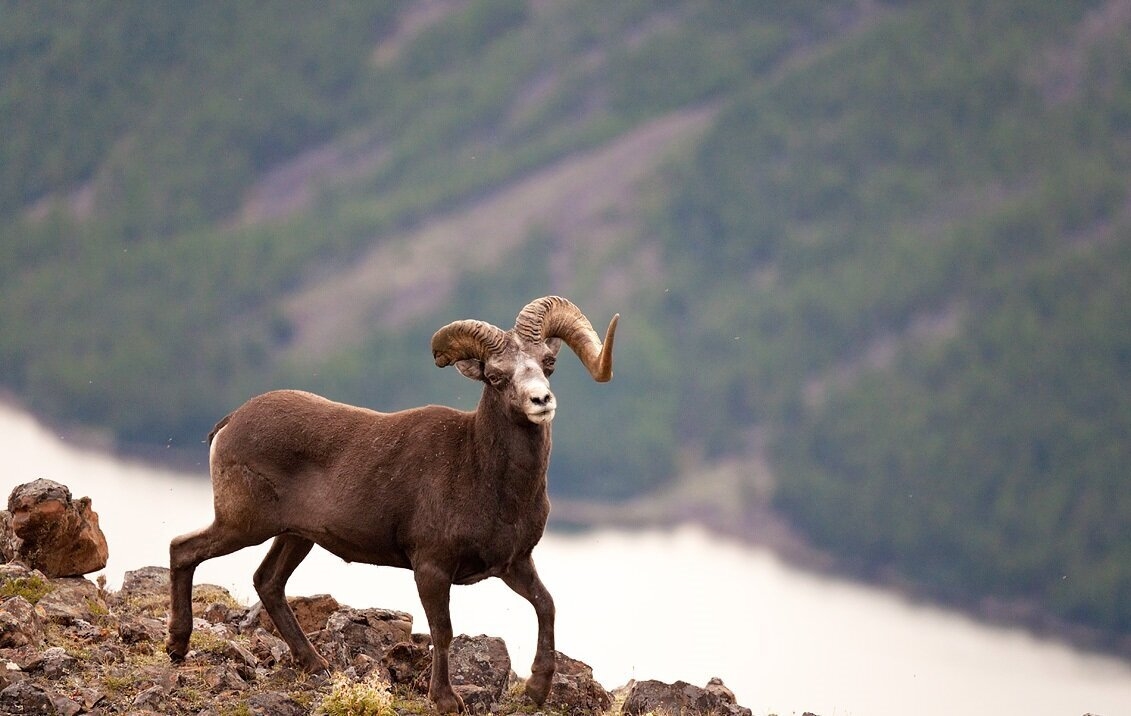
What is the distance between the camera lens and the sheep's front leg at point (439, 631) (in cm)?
1705

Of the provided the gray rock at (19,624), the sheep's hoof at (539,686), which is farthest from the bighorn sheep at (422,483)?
the gray rock at (19,624)

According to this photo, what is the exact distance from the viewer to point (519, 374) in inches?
674

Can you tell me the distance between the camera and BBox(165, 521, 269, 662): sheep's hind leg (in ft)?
59.9

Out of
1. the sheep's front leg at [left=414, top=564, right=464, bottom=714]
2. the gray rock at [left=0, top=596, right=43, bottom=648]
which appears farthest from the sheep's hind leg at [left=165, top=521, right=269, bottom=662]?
the sheep's front leg at [left=414, top=564, right=464, bottom=714]

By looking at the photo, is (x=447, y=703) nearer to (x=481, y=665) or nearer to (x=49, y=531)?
(x=481, y=665)

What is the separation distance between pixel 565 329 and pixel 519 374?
95 centimetres

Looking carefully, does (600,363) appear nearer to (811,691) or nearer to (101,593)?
(101,593)

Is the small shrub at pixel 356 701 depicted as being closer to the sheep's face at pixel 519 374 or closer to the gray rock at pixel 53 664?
the gray rock at pixel 53 664

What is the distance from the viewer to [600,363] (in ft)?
56.3

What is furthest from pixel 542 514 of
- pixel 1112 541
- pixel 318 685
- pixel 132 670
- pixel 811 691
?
pixel 1112 541

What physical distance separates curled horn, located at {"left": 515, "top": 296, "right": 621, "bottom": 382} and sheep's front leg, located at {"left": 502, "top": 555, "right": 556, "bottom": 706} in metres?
2.01

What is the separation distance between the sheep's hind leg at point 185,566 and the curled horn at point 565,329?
3478 millimetres

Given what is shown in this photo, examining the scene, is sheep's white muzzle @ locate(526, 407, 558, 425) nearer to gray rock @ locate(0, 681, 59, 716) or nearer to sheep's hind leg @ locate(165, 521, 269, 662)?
sheep's hind leg @ locate(165, 521, 269, 662)

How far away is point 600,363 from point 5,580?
695 centimetres
